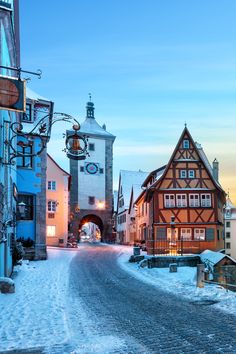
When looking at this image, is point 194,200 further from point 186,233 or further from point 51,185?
point 51,185

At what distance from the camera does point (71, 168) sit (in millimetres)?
63469

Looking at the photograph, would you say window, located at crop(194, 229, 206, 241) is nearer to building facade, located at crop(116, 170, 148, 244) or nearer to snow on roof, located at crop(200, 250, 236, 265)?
snow on roof, located at crop(200, 250, 236, 265)

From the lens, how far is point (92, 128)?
223ft

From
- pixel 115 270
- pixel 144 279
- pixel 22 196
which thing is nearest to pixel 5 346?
pixel 144 279

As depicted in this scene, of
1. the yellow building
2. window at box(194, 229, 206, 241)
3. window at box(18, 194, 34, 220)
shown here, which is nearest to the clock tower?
the yellow building

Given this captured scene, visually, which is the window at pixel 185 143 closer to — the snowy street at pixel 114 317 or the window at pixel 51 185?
the window at pixel 51 185

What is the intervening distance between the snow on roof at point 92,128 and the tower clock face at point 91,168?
524 cm

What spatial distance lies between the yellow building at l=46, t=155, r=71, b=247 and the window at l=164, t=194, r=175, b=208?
41.2 ft

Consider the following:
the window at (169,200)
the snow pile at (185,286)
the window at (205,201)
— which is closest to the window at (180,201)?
the window at (169,200)

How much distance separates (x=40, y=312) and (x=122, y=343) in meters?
3.38

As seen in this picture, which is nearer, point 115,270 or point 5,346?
point 5,346

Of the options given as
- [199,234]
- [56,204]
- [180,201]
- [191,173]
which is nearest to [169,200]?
[180,201]

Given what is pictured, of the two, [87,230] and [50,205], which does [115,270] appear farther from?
[87,230]

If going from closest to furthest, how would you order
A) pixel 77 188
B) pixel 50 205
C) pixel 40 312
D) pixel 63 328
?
pixel 63 328 → pixel 40 312 → pixel 50 205 → pixel 77 188
